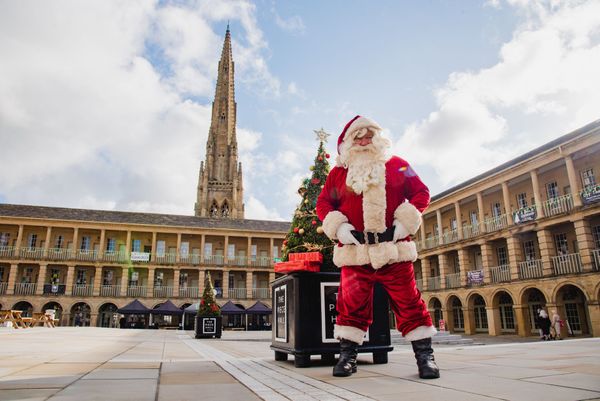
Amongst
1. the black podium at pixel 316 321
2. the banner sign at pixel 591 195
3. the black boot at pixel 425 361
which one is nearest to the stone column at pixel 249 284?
the banner sign at pixel 591 195

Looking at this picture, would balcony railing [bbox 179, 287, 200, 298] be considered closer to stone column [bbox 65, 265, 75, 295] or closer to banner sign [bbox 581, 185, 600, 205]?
stone column [bbox 65, 265, 75, 295]

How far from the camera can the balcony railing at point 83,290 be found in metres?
35.7

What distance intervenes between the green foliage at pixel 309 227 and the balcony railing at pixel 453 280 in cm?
2321

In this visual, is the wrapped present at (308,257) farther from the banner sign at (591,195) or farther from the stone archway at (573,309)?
the stone archway at (573,309)

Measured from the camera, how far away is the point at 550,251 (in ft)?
67.3

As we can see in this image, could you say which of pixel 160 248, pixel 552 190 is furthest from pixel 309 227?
pixel 160 248

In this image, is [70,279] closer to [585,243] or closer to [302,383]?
[585,243]

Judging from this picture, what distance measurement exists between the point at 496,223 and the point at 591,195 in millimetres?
6266

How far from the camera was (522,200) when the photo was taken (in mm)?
24094

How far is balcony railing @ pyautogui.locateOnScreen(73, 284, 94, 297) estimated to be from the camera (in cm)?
3572

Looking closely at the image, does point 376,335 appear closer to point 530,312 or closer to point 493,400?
point 493,400

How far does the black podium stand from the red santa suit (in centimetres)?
67

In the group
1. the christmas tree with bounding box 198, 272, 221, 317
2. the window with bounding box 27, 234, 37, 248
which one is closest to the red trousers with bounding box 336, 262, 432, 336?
the christmas tree with bounding box 198, 272, 221, 317

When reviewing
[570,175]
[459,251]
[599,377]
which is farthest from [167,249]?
[599,377]
